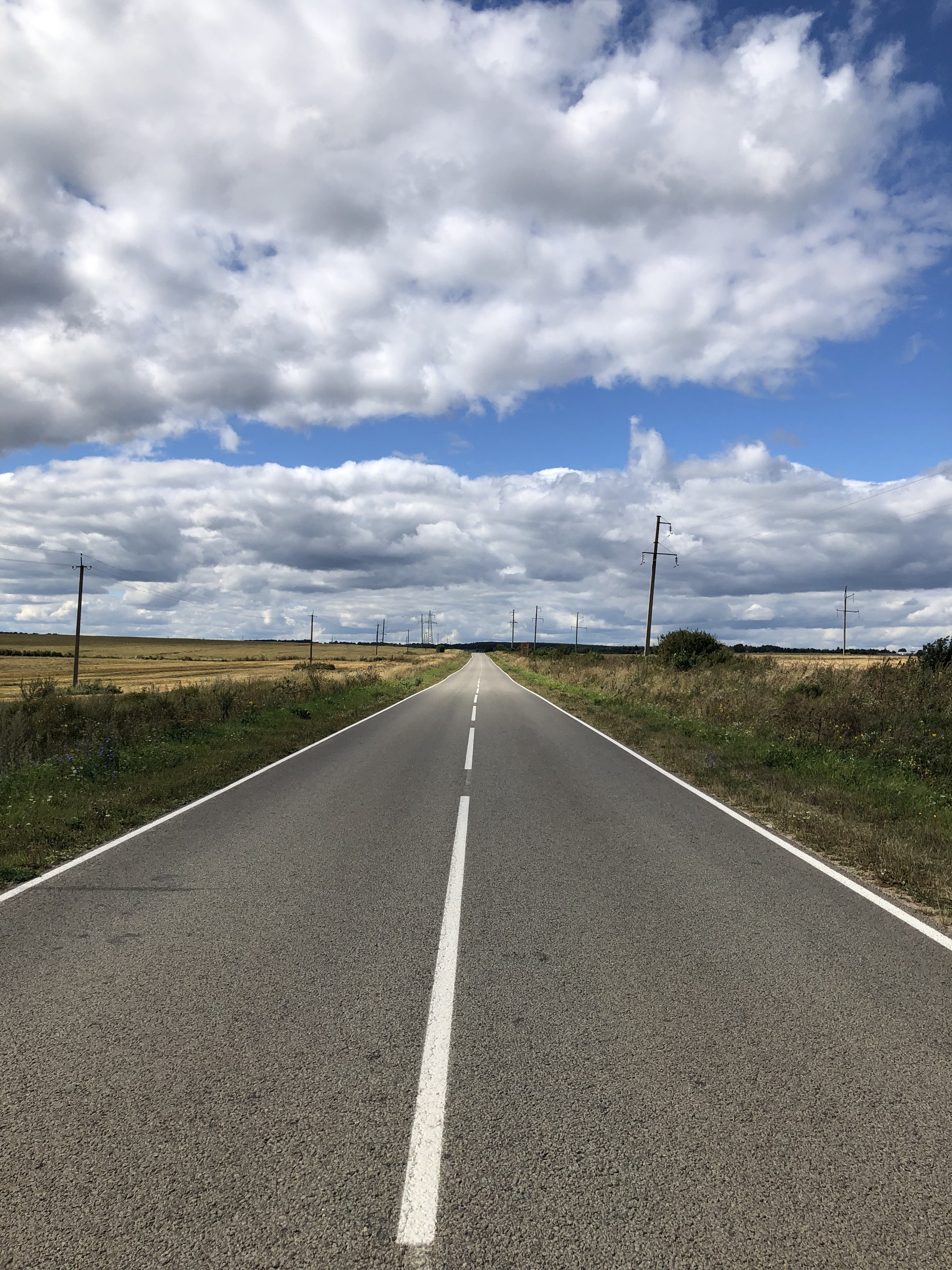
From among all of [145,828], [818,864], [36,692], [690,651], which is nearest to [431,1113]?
[818,864]

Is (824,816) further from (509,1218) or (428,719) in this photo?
(428,719)

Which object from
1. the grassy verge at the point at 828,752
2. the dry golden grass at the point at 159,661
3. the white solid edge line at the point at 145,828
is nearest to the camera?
the white solid edge line at the point at 145,828

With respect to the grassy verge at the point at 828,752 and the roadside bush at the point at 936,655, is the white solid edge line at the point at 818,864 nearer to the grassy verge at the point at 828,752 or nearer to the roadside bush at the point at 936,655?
the grassy verge at the point at 828,752

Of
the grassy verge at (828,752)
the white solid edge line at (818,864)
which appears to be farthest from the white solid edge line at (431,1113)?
the grassy verge at (828,752)

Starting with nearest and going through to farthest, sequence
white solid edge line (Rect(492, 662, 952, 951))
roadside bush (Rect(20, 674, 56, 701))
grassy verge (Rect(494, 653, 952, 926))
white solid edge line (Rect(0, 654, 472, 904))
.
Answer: white solid edge line (Rect(492, 662, 952, 951))
white solid edge line (Rect(0, 654, 472, 904))
grassy verge (Rect(494, 653, 952, 926))
roadside bush (Rect(20, 674, 56, 701))

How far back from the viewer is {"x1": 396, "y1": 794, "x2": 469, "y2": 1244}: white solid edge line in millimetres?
2547

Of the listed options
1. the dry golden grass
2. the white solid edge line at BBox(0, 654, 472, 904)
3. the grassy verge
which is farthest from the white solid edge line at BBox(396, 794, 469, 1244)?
the dry golden grass

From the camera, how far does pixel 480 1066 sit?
3.52 meters

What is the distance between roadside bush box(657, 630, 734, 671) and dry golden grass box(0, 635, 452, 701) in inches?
764

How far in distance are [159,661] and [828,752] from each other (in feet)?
294

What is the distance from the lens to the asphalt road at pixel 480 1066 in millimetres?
2529

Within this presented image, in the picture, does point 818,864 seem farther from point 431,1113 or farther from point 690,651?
point 690,651

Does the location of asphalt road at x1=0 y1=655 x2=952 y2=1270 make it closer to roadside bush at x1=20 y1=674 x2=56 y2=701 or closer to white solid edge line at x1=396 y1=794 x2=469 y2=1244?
white solid edge line at x1=396 y1=794 x2=469 y2=1244

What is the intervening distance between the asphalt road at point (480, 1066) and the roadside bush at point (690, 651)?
30937mm
